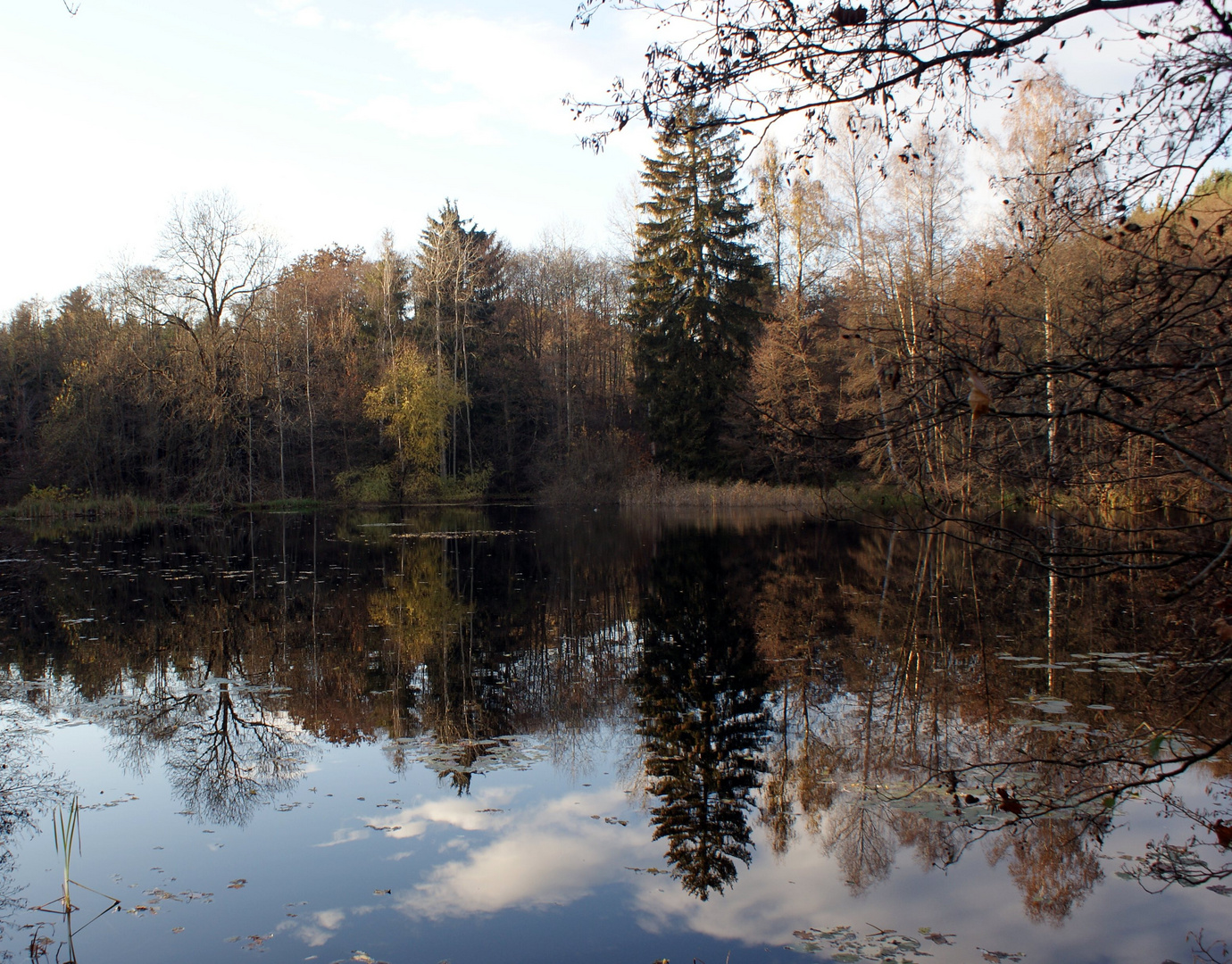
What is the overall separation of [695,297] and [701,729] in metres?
31.1

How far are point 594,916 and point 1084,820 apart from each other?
2.72 metres

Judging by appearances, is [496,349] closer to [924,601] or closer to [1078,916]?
[924,601]

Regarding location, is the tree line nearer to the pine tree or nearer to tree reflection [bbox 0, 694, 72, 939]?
the pine tree

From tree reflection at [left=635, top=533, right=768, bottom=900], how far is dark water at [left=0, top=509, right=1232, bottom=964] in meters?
0.03

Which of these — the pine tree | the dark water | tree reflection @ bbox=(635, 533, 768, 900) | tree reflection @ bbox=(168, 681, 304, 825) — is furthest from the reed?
the pine tree

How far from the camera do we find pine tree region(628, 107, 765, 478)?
36.2 meters

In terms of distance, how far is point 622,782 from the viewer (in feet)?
18.4

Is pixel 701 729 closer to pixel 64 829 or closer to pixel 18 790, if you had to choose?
pixel 64 829

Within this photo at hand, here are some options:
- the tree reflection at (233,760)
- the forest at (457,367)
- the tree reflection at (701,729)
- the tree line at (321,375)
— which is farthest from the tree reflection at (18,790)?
the tree line at (321,375)

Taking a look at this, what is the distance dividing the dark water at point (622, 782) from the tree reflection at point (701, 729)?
0.03 m

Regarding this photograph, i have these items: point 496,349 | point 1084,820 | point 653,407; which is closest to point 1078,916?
point 1084,820

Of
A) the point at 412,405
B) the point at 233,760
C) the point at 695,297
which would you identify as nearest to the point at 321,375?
the point at 412,405

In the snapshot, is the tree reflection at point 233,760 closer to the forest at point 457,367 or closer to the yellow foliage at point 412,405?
the forest at point 457,367

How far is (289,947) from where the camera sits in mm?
3727
